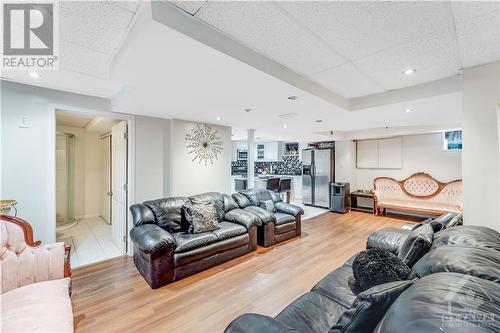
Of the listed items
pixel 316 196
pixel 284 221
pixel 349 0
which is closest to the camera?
pixel 349 0

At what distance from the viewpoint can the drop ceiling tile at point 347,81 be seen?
2272 mm

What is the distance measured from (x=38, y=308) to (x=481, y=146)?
358 centimetres

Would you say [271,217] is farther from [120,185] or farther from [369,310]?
[369,310]

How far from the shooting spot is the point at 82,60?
6.56 feet

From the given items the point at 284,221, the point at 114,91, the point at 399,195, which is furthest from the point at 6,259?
the point at 399,195

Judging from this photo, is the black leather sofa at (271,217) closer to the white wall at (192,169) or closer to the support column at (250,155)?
the white wall at (192,169)

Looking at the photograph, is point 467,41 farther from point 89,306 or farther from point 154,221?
point 89,306

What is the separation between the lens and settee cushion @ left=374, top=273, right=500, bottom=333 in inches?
24.0

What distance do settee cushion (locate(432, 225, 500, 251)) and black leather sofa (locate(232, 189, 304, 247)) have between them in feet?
7.68

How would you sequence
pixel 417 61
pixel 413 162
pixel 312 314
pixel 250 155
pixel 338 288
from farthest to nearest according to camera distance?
pixel 413 162, pixel 250 155, pixel 417 61, pixel 338 288, pixel 312 314

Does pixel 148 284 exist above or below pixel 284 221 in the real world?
below

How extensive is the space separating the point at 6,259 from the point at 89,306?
88 centimetres

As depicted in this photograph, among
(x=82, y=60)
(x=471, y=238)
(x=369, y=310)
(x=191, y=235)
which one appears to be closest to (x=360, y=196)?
(x=471, y=238)

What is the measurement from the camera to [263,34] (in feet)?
5.23
